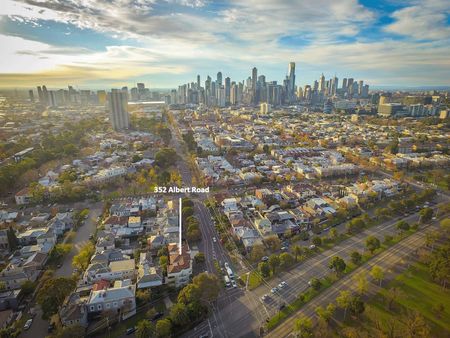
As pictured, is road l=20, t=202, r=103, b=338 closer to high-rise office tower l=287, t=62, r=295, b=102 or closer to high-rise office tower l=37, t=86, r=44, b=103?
high-rise office tower l=37, t=86, r=44, b=103

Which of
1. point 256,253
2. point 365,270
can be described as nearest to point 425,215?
point 365,270

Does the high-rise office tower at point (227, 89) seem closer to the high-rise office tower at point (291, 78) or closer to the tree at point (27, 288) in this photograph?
the high-rise office tower at point (291, 78)

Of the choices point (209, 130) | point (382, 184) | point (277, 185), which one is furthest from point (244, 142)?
point (382, 184)

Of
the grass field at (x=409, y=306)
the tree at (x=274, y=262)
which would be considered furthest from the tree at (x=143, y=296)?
the grass field at (x=409, y=306)

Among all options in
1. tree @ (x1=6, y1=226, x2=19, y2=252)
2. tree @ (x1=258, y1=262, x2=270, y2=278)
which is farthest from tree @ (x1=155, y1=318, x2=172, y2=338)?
tree @ (x1=6, y1=226, x2=19, y2=252)

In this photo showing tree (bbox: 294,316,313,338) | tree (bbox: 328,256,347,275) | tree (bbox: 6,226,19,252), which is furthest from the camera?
tree (bbox: 6,226,19,252)

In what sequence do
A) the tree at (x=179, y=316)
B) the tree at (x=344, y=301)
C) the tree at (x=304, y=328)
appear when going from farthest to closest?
the tree at (x=344, y=301)
the tree at (x=179, y=316)
the tree at (x=304, y=328)
